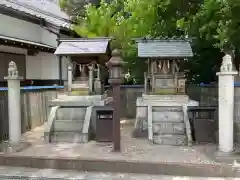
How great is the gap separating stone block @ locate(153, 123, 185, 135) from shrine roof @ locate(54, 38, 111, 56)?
3.61 metres

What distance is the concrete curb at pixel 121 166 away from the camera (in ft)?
24.4

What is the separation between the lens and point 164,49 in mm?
11516

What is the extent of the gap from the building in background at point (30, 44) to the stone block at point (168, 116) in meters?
7.12

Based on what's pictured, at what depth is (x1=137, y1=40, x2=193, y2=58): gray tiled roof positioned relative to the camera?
11234mm

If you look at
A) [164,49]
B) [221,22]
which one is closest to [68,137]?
[164,49]

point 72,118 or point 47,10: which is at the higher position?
point 47,10

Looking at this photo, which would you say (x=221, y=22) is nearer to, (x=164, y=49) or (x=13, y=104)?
(x=164, y=49)

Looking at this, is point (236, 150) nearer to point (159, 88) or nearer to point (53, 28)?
point (159, 88)

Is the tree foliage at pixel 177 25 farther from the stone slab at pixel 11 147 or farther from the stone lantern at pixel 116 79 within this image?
the stone slab at pixel 11 147

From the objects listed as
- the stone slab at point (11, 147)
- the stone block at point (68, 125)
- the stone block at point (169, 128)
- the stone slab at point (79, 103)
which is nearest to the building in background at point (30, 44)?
the stone slab at point (79, 103)

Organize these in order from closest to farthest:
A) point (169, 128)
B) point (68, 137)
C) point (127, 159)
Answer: point (127, 159), point (68, 137), point (169, 128)

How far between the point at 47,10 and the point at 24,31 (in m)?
6.28

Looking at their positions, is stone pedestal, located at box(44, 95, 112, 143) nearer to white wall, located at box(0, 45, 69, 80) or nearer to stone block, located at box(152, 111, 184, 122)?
stone block, located at box(152, 111, 184, 122)

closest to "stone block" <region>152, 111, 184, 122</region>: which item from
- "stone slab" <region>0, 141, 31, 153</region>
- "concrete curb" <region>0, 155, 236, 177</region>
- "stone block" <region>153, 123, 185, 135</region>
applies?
"stone block" <region>153, 123, 185, 135</region>
